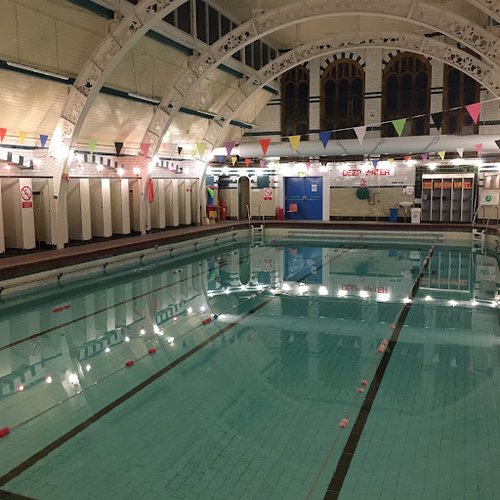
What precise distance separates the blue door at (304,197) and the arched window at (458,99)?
554cm

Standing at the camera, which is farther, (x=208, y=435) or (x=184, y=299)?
(x=184, y=299)

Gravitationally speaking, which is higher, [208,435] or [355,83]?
[355,83]

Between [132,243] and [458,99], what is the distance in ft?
44.7

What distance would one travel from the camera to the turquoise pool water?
3.48 m

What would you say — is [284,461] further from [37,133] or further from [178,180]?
[178,180]

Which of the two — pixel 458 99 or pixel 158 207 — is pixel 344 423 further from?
pixel 458 99

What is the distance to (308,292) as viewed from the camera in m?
9.56

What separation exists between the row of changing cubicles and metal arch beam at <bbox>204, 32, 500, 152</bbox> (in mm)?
2376

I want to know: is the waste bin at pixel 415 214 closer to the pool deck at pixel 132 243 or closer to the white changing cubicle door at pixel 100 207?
the pool deck at pixel 132 243

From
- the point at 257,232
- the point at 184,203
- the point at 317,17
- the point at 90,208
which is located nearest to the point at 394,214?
the point at 257,232

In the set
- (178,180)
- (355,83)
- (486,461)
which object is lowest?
(486,461)

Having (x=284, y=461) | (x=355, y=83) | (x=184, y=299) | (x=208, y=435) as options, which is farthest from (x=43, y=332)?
(x=355, y=83)

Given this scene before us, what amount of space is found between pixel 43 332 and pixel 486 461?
5.89m

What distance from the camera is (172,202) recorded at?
17516mm
